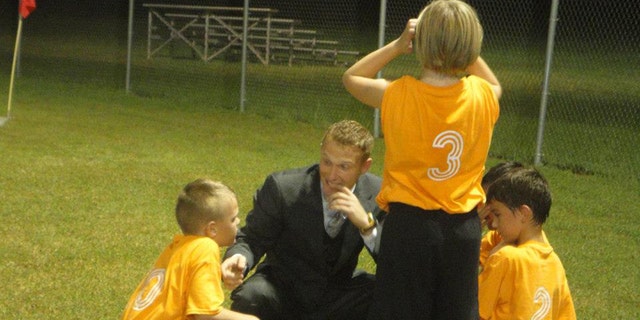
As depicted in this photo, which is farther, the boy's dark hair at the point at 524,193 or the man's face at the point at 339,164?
the man's face at the point at 339,164

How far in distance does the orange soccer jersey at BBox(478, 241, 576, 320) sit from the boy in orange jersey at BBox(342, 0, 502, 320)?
229mm

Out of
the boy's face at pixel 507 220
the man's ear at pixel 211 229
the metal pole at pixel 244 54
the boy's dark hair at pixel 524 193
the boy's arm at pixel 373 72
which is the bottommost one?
the metal pole at pixel 244 54

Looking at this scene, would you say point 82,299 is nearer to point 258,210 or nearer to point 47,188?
point 258,210

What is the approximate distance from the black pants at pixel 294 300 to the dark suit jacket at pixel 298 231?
48mm

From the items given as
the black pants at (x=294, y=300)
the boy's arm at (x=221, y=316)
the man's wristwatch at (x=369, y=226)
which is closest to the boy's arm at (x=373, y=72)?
the man's wristwatch at (x=369, y=226)

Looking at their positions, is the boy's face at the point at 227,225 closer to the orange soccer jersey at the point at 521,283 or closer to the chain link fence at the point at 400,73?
the orange soccer jersey at the point at 521,283

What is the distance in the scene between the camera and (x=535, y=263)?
3746 millimetres

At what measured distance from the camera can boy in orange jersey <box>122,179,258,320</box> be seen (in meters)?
3.51

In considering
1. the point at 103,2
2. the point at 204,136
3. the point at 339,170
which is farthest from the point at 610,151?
the point at 103,2

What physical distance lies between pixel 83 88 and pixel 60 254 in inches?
427

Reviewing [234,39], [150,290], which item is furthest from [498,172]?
[234,39]

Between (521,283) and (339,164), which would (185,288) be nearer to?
(339,164)

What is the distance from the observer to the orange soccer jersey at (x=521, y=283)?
3.72 m

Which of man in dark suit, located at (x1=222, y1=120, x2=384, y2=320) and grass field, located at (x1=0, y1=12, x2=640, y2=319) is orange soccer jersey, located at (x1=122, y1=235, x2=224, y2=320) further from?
grass field, located at (x1=0, y1=12, x2=640, y2=319)
